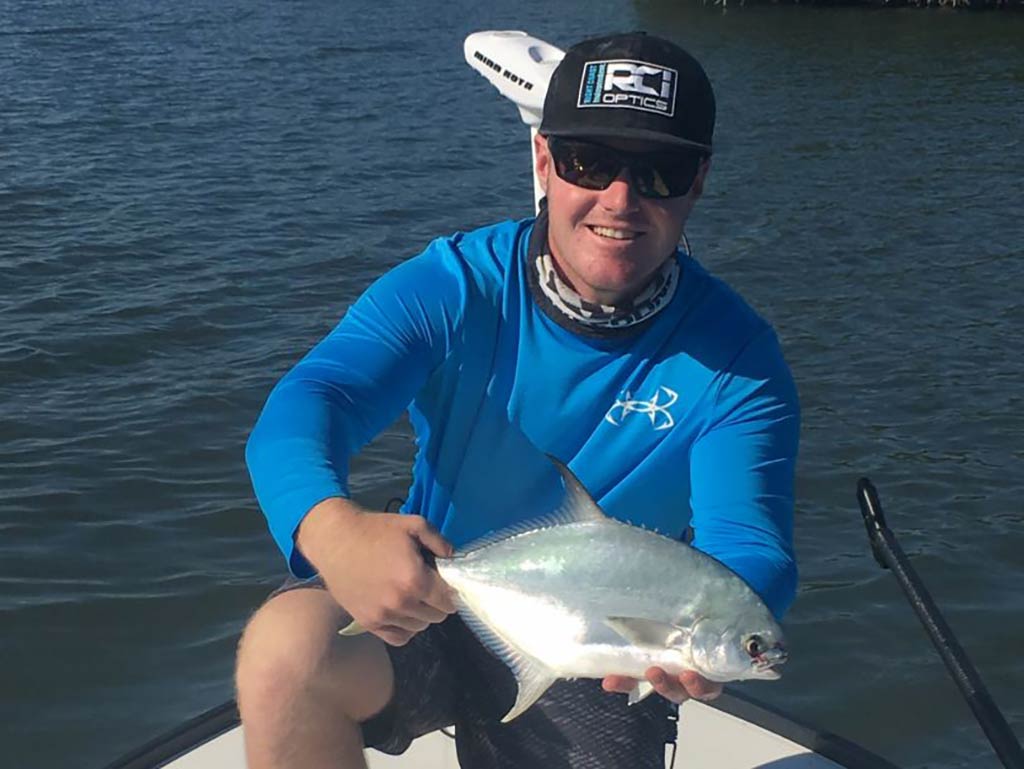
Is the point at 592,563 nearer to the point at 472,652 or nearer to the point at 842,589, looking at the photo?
the point at 472,652

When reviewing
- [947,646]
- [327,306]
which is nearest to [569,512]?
[947,646]

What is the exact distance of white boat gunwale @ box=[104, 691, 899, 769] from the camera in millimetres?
4027

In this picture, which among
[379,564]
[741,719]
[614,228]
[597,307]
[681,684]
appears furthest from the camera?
[741,719]

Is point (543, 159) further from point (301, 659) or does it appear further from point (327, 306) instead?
point (327, 306)

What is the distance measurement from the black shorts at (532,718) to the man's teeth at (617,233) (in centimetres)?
98

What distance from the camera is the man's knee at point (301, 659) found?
2.82 m

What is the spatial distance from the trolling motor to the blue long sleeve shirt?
1.54 m

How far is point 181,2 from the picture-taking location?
86.1 feet

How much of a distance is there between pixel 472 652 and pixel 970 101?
19521 millimetres

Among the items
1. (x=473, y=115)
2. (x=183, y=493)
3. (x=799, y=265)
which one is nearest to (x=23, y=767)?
(x=183, y=493)

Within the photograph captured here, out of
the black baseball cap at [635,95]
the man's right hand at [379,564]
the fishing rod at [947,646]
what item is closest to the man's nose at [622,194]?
the black baseball cap at [635,95]

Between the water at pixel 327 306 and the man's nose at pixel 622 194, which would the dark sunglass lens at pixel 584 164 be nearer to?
the man's nose at pixel 622 194

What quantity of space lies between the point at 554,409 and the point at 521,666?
0.73m

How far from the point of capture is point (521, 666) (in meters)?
2.73
